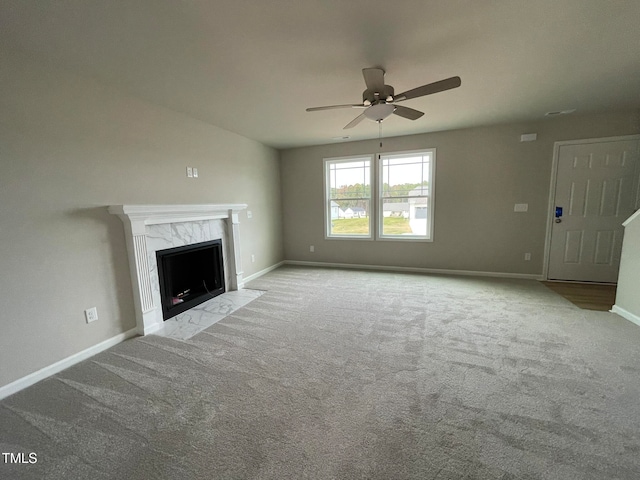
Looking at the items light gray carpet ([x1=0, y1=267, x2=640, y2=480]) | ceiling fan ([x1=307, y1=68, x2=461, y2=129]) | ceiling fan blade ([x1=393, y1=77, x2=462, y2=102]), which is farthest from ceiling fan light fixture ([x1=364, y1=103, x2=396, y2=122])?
light gray carpet ([x1=0, y1=267, x2=640, y2=480])

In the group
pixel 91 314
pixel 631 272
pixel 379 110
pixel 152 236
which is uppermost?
pixel 379 110

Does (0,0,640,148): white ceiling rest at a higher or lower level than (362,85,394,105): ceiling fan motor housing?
higher

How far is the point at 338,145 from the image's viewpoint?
16.9ft

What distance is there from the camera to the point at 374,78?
2.08m

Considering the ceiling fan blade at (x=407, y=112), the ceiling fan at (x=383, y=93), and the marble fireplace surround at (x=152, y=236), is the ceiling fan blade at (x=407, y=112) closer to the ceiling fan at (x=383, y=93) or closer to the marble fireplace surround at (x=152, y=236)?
the ceiling fan at (x=383, y=93)

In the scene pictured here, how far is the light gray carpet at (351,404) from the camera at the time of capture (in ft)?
4.35

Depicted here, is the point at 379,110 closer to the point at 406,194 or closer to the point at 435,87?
the point at 435,87

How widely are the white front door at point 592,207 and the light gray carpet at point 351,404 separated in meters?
1.53

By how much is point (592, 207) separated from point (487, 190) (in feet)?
4.62

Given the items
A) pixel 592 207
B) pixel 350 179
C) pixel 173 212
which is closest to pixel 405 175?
pixel 350 179

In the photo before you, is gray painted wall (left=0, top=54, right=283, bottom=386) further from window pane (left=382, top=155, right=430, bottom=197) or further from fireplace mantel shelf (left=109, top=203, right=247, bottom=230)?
window pane (left=382, top=155, right=430, bottom=197)

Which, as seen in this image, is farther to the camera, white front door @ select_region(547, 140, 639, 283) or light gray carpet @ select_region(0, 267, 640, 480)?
white front door @ select_region(547, 140, 639, 283)

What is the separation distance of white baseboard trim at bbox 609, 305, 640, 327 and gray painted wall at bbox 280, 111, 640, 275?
1.33 m

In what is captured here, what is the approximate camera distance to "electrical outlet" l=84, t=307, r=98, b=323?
7.75ft
